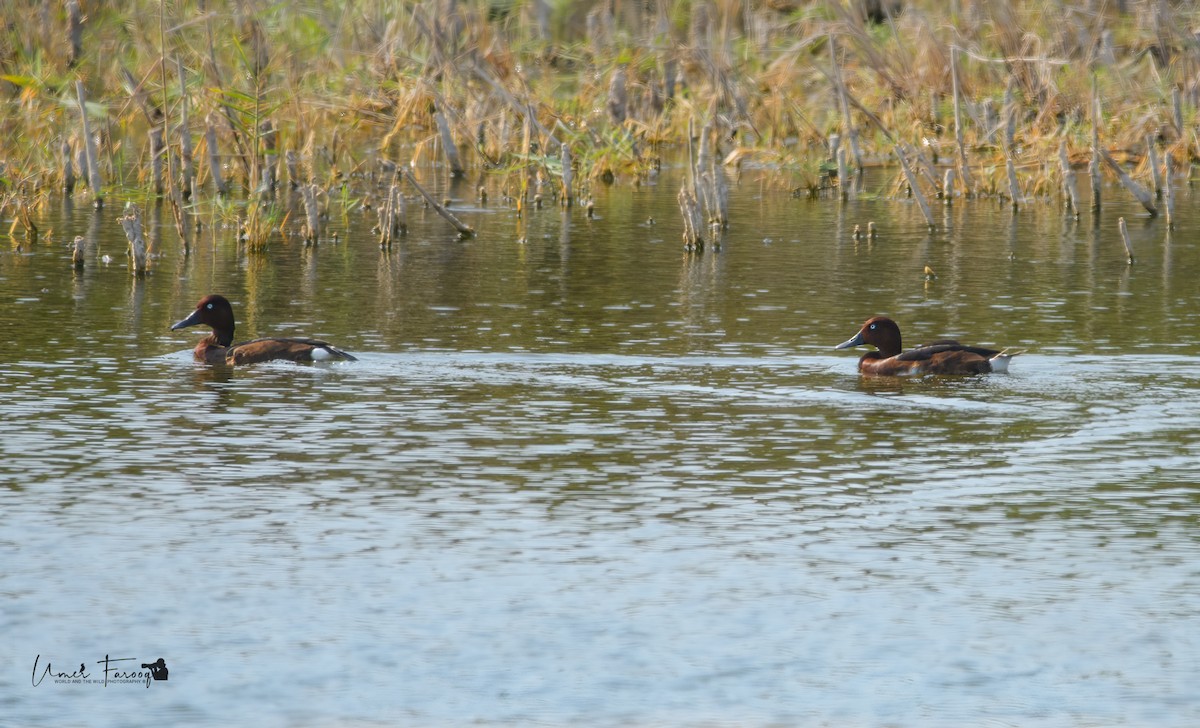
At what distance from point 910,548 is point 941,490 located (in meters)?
1.18

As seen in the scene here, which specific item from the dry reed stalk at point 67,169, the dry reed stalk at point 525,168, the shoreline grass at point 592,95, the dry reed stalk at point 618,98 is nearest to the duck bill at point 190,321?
the shoreline grass at point 592,95

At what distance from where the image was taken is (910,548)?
28.6 feet

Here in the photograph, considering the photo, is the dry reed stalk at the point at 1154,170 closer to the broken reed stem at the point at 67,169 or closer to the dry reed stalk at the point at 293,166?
the dry reed stalk at the point at 293,166

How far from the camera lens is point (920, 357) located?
517 inches

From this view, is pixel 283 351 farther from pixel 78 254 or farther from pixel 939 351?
pixel 78 254

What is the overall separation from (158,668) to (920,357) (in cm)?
711

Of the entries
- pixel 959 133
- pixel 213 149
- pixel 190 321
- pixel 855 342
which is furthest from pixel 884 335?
pixel 213 149

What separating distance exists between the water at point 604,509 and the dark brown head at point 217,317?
298mm

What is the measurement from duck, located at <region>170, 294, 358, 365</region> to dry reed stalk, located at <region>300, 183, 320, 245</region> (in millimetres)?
5182

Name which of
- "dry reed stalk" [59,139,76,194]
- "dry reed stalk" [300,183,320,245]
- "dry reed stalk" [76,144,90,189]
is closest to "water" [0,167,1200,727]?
"dry reed stalk" [300,183,320,245]

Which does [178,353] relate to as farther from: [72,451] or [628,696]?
[628,696]

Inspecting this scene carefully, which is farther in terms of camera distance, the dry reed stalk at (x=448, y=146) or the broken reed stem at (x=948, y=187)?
the dry reed stalk at (x=448, y=146)

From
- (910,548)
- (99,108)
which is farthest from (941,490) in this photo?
(99,108)

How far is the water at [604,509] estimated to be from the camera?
7.03m
